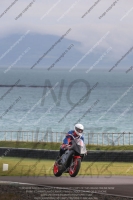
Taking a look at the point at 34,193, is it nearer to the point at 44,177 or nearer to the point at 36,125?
the point at 44,177

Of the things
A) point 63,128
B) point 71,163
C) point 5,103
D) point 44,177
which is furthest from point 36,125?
point 71,163

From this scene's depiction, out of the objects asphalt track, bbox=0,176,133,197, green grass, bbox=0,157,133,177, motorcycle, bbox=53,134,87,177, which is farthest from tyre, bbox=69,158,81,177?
green grass, bbox=0,157,133,177

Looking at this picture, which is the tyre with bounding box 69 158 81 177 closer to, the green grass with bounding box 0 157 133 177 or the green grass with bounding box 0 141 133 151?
the green grass with bounding box 0 157 133 177

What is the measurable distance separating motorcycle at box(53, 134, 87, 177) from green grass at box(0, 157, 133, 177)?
554 inches

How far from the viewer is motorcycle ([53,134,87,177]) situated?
29.0 metres

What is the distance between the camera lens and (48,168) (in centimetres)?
4656

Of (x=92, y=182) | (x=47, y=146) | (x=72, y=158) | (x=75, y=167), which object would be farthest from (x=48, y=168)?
(x=75, y=167)

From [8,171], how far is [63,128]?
2400 inches

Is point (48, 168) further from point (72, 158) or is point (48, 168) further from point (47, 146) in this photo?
point (72, 158)

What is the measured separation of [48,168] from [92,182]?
6.34 m

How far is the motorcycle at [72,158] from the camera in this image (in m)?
29.0

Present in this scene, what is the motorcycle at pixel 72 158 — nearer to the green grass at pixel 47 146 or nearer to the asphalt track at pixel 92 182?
the asphalt track at pixel 92 182

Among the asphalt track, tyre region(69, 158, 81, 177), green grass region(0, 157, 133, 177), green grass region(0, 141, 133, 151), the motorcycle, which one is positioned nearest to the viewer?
the motorcycle

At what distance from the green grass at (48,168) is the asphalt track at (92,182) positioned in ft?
5.20
